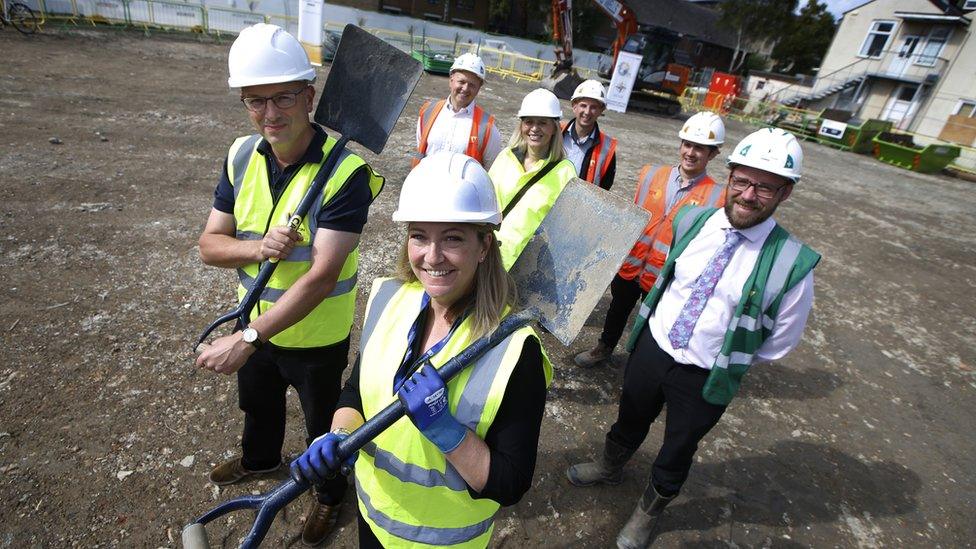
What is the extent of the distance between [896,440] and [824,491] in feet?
4.41

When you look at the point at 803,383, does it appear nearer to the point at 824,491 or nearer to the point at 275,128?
the point at 824,491

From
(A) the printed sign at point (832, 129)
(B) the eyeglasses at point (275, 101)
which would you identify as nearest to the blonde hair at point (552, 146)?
(B) the eyeglasses at point (275, 101)

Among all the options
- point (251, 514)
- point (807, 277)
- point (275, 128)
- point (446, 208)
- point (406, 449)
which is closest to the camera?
point (446, 208)

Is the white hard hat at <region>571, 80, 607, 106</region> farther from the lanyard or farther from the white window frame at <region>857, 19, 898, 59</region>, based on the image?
the white window frame at <region>857, 19, 898, 59</region>

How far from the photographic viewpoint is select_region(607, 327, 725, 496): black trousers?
99.9 inches

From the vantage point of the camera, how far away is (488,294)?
5.11 feet

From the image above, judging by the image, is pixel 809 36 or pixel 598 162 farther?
pixel 809 36

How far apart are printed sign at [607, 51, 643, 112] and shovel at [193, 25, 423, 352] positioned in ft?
61.4

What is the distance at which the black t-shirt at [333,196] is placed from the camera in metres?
2.04

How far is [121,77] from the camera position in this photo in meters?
11.0

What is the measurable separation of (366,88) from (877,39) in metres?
39.3

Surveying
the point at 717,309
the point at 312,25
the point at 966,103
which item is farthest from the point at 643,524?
the point at 966,103

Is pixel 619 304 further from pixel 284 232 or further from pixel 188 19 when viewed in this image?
pixel 188 19

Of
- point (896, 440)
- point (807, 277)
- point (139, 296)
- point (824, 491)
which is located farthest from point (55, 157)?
point (896, 440)
